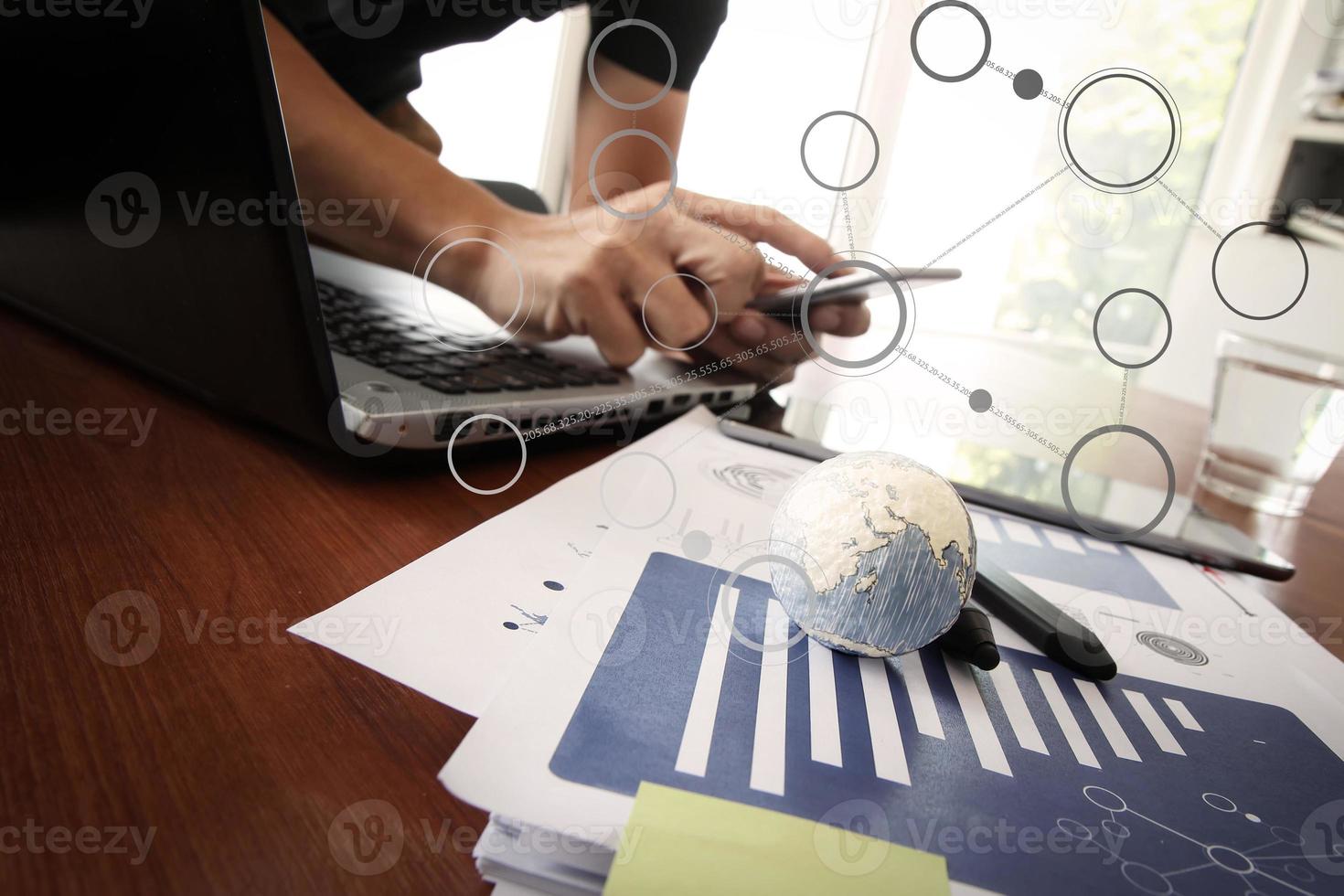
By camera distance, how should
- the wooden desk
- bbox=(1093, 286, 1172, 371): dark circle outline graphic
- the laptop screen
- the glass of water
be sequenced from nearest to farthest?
the wooden desk
the laptop screen
bbox=(1093, 286, 1172, 371): dark circle outline graphic
the glass of water

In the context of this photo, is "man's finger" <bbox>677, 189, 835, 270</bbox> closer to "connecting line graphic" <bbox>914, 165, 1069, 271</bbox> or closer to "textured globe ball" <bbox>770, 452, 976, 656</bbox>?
"connecting line graphic" <bbox>914, 165, 1069, 271</bbox>

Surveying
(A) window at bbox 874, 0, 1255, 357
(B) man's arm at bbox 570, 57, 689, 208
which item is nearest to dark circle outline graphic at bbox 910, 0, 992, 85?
(A) window at bbox 874, 0, 1255, 357

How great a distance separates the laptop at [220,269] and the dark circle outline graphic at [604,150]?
8 cm

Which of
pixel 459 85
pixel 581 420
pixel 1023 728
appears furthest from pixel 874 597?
pixel 459 85

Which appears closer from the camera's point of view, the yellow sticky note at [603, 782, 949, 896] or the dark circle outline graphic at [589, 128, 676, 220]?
the yellow sticky note at [603, 782, 949, 896]

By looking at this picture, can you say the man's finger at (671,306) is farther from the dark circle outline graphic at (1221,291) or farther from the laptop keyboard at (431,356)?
the dark circle outline graphic at (1221,291)

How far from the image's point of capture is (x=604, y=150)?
1.40 feet

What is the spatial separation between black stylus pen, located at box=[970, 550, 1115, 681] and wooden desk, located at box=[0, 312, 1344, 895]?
0.18 m

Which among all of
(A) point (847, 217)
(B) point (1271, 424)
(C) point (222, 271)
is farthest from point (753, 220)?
(B) point (1271, 424)

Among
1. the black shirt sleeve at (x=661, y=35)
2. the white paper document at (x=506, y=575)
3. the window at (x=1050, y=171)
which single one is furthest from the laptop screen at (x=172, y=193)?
the window at (x=1050, y=171)

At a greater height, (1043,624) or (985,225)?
(985,225)

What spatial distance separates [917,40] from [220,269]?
1.17ft

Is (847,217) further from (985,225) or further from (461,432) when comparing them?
(461,432)

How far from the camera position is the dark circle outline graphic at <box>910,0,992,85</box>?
37cm
